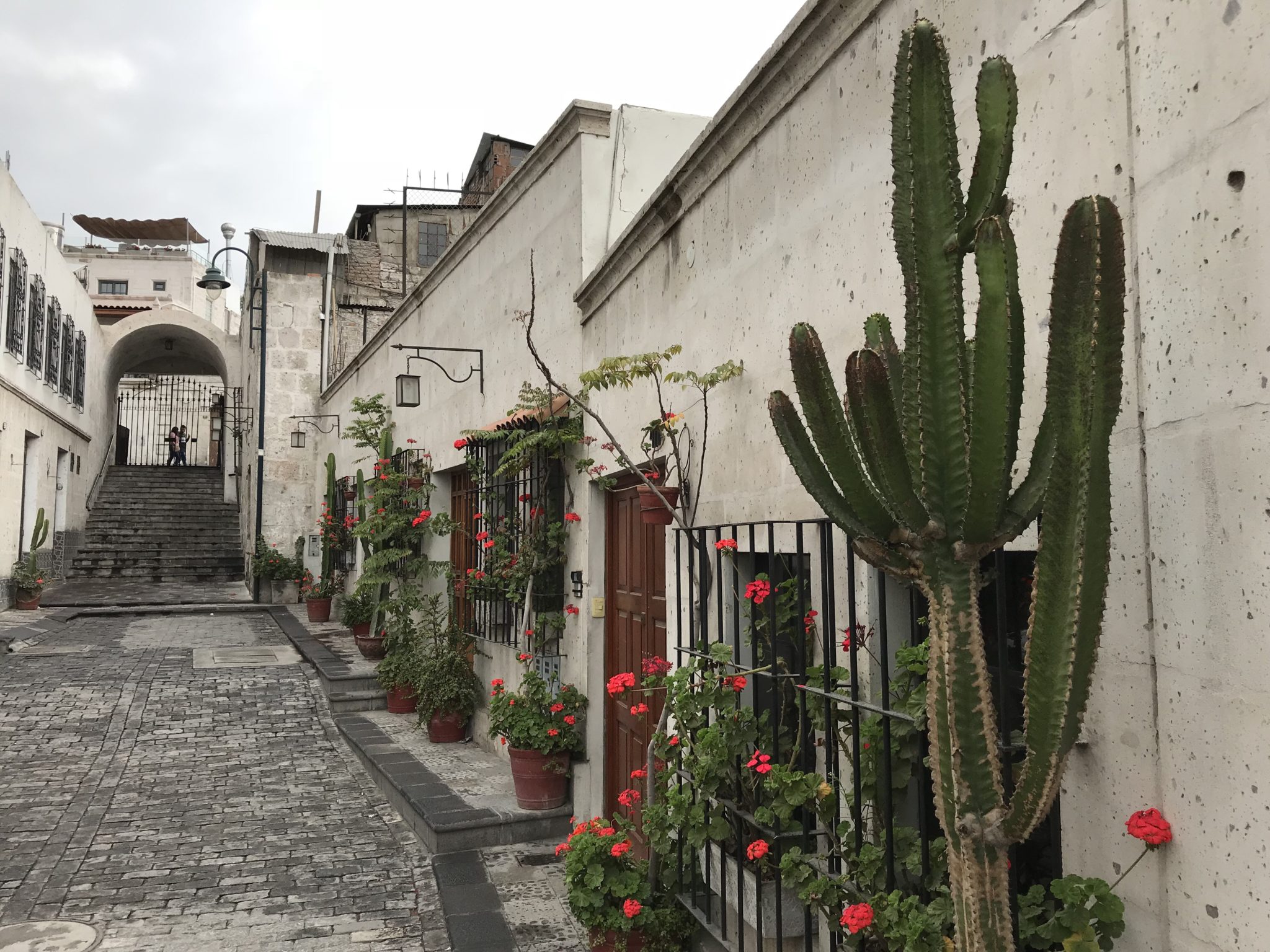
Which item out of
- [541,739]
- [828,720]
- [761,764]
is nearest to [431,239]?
[541,739]

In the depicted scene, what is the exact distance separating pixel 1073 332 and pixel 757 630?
2171 millimetres

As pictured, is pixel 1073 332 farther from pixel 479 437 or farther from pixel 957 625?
pixel 479 437

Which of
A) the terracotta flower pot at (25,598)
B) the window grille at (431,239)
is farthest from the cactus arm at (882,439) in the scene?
the window grille at (431,239)

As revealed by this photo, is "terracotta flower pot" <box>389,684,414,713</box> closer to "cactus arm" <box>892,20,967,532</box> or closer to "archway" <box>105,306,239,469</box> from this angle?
"cactus arm" <box>892,20,967,532</box>

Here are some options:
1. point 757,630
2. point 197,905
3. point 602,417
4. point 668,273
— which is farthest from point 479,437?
point 757,630

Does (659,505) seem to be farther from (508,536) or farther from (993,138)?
(508,536)

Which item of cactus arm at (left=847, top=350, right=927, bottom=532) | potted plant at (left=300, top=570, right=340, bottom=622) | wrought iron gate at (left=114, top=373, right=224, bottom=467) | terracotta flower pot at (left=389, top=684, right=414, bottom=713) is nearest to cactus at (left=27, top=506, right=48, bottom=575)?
potted plant at (left=300, top=570, right=340, bottom=622)

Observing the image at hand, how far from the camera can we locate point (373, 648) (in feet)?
Result: 35.3

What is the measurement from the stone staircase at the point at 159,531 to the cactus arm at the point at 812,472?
2084 centimetres

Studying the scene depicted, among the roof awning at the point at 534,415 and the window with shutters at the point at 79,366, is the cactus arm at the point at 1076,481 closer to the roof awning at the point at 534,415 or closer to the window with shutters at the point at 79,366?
the roof awning at the point at 534,415

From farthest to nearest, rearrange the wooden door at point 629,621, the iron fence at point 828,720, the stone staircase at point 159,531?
the stone staircase at point 159,531
the wooden door at point 629,621
the iron fence at point 828,720

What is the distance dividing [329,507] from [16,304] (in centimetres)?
542

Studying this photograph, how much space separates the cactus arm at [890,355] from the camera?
1956mm

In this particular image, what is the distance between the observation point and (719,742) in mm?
3340
